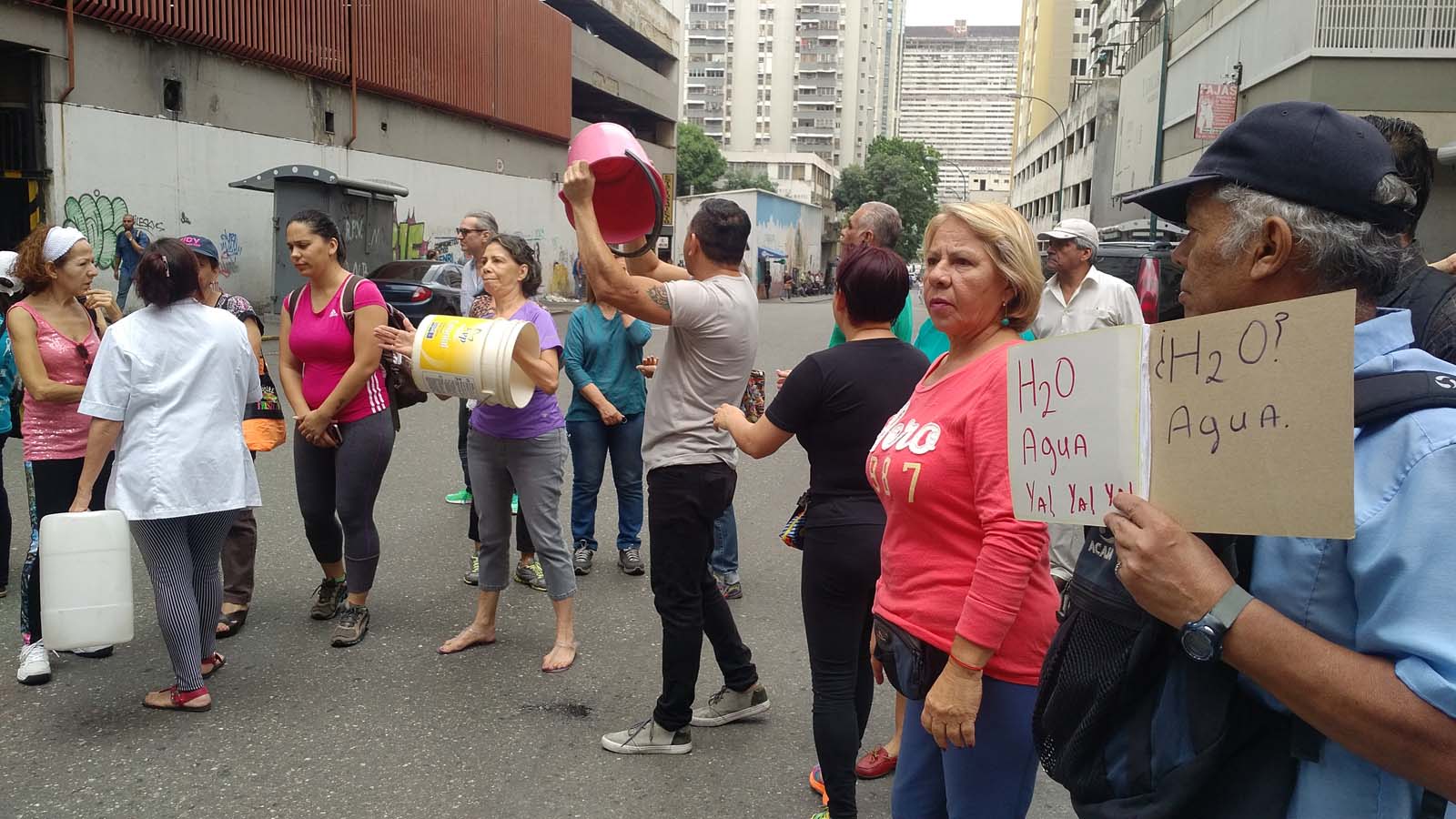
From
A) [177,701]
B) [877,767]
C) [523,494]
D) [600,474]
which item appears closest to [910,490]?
[877,767]

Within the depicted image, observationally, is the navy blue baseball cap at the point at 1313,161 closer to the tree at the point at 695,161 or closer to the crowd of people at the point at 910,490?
the crowd of people at the point at 910,490

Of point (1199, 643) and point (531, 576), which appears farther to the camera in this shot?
point (531, 576)

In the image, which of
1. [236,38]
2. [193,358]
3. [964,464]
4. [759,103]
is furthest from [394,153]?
[759,103]

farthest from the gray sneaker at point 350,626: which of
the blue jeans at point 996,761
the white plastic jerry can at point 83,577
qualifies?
the blue jeans at point 996,761

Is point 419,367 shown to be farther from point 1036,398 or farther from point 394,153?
point 394,153

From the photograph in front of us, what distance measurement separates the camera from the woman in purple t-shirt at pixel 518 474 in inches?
190

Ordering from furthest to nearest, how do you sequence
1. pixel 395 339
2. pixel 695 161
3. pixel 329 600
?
pixel 695 161 → pixel 329 600 → pixel 395 339

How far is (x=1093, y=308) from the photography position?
572cm

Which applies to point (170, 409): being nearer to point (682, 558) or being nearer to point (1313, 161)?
point (682, 558)

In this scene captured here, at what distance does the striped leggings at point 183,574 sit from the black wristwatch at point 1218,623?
391 centimetres

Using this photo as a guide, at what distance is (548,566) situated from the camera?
4.87m

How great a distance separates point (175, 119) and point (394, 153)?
8.94 meters

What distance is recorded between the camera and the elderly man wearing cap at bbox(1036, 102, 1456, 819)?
125 cm

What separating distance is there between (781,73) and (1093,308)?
144 m
